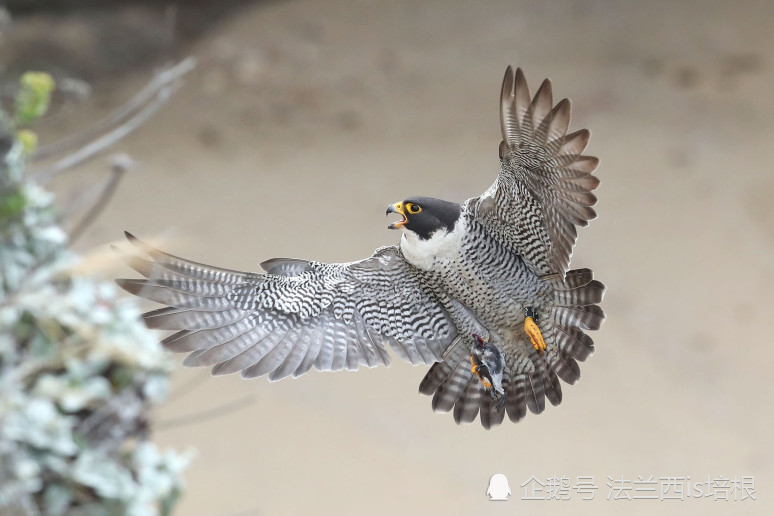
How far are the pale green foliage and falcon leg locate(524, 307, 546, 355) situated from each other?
975 mm

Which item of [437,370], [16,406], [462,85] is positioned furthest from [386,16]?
[16,406]

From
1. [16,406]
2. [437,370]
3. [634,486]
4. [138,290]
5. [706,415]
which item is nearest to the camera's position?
[16,406]

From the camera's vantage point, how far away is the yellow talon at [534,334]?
1997 millimetres

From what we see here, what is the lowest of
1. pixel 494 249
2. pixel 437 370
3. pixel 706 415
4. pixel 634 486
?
pixel 437 370

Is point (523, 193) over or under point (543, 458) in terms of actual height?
under

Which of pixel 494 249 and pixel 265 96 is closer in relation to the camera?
pixel 494 249

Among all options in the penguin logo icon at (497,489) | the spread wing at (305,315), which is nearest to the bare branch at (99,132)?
the spread wing at (305,315)

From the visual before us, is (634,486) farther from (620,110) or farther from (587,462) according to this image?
(620,110)

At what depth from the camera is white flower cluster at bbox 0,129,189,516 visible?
3.79 feet

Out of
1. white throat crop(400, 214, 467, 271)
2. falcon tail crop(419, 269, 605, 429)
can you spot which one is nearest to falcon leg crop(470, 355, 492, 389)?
falcon tail crop(419, 269, 605, 429)

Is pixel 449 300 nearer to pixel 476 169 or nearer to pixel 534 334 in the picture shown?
pixel 534 334

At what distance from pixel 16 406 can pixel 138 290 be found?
0.64 meters

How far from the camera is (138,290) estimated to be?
178 cm

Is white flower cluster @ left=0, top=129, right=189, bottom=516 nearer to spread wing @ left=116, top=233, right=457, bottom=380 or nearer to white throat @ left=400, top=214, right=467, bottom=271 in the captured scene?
spread wing @ left=116, top=233, right=457, bottom=380
